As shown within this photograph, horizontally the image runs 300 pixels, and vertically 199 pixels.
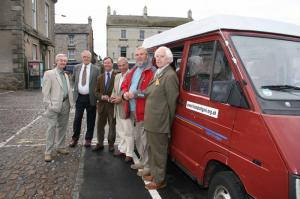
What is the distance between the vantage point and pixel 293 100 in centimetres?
296

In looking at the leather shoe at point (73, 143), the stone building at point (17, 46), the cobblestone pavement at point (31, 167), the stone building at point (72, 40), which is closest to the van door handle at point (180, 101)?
the cobblestone pavement at point (31, 167)

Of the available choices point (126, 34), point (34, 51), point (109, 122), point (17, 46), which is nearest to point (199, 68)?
point (109, 122)

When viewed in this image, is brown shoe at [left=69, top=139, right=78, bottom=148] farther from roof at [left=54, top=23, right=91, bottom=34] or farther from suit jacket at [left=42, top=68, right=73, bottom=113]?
roof at [left=54, top=23, right=91, bottom=34]

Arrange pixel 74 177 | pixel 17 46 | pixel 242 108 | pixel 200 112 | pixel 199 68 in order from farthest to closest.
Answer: pixel 17 46
pixel 74 177
pixel 199 68
pixel 200 112
pixel 242 108

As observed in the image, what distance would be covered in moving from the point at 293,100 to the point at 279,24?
116cm

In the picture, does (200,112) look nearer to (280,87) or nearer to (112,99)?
(280,87)

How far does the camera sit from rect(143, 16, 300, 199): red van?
2.61 meters

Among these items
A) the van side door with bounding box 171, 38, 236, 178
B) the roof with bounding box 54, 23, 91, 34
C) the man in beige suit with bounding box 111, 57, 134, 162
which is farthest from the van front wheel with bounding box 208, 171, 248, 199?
the roof with bounding box 54, 23, 91, 34

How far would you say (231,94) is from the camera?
3.01 metres

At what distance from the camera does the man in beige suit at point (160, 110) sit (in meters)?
4.32

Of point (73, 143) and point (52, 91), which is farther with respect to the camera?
point (73, 143)

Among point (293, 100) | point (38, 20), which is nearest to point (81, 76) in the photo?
point (293, 100)

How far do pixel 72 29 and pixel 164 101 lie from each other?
55664mm

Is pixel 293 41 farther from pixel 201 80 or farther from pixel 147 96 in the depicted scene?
pixel 147 96
